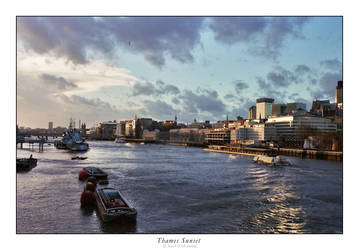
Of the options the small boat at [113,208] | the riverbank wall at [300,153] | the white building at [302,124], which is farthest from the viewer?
the white building at [302,124]

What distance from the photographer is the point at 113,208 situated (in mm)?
17172

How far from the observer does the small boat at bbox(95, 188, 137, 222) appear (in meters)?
16.7

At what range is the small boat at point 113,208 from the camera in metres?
16.7

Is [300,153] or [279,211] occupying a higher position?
[279,211]

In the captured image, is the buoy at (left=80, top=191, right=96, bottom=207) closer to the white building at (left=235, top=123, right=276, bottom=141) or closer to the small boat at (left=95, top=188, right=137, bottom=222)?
the small boat at (left=95, top=188, right=137, bottom=222)

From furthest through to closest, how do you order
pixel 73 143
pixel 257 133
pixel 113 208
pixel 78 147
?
pixel 257 133 → pixel 73 143 → pixel 78 147 → pixel 113 208

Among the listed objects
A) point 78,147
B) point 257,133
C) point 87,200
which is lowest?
point 78,147

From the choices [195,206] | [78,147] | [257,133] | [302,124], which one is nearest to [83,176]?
[195,206]

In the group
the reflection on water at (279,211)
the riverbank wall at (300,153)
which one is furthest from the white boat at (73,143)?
the reflection on water at (279,211)

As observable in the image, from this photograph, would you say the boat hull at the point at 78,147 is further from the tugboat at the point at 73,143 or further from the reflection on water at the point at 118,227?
the reflection on water at the point at 118,227

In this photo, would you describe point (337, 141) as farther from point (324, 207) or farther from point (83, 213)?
point (83, 213)

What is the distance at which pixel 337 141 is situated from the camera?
74.6 m

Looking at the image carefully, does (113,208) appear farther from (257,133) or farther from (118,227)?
(257,133)
